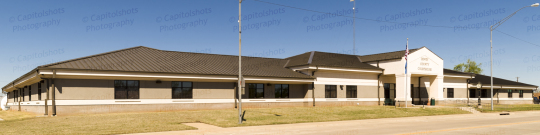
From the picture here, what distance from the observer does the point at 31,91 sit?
3112 centimetres

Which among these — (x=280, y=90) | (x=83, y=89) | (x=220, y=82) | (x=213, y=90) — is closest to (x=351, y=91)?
(x=280, y=90)

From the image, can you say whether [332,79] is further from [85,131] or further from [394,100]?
[85,131]

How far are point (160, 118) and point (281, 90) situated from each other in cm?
1472

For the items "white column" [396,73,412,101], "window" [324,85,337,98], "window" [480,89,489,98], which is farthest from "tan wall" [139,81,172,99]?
"window" [480,89,489,98]

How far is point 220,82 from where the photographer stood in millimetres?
30984

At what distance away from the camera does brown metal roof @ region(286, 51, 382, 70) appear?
3750 centimetres

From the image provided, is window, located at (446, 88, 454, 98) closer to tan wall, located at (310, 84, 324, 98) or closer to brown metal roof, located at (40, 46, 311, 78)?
tan wall, located at (310, 84, 324, 98)

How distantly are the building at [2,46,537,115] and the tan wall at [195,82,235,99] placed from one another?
8 cm

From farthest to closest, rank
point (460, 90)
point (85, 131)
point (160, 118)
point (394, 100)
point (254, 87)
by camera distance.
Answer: point (460, 90)
point (394, 100)
point (254, 87)
point (160, 118)
point (85, 131)

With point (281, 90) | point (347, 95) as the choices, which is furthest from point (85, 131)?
point (347, 95)

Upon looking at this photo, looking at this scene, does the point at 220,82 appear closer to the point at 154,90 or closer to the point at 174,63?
the point at 174,63

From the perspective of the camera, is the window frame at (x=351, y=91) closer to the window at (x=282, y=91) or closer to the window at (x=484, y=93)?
the window at (x=282, y=91)

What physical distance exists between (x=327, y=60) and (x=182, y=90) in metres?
15.7

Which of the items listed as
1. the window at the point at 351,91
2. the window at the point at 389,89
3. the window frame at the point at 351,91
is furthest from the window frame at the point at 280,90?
the window at the point at 389,89
